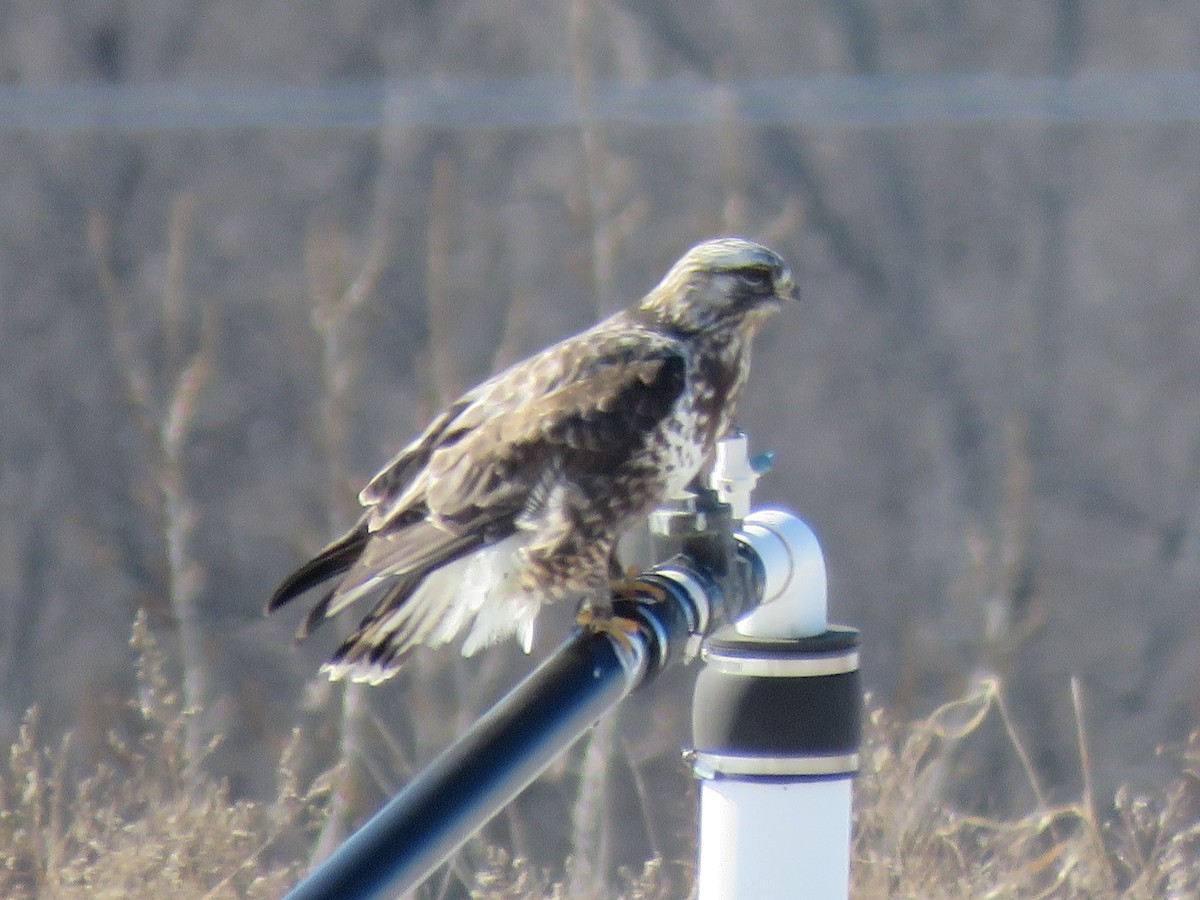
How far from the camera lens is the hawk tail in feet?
7.48

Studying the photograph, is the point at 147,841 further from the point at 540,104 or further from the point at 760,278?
the point at 540,104

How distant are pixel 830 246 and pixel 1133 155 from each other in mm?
1467

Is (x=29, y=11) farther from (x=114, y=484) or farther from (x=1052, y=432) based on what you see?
(x=1052, y=432)

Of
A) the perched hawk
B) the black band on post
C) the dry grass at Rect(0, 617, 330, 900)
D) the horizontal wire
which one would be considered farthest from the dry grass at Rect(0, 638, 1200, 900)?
the horizontal wire

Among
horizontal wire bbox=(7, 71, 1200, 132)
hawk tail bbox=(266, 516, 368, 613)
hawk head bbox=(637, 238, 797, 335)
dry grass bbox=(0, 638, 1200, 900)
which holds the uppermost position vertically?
horizontal wire bbox=(7, 71, 1200, 132)

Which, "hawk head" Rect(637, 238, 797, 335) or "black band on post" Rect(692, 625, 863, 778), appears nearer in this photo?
"black band on post" Rect(692, 625, 863, 778)

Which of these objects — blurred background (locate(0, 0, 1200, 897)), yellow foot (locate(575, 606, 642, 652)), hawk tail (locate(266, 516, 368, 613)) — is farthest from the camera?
blurred background (locate(0, 0, 1200, 897))

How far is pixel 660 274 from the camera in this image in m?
6.68

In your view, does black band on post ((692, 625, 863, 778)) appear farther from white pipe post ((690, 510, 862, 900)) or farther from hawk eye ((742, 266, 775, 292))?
hawk eye ((742, 266, 775, 292))

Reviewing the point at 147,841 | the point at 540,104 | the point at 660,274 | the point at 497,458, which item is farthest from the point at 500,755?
the point at 540,104

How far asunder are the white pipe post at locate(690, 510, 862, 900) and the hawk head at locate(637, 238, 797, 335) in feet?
3.44

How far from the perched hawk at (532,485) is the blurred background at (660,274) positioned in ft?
12.6

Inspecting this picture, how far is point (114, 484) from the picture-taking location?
7.09m

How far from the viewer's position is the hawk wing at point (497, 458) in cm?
246
